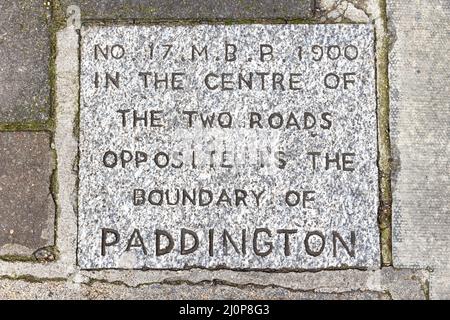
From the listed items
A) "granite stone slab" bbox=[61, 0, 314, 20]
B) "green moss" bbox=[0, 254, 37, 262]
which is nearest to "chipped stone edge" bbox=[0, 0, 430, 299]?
"green moss" bbox=[0, 254, 37, 262]

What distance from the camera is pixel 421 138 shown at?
93.3 inches

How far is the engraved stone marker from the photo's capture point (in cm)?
233

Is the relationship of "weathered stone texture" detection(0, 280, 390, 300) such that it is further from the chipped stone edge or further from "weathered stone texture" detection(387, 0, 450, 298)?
"weathered stone texture" detection(387, 0, 450, 298)

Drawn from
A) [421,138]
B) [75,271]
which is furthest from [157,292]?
[421,138]

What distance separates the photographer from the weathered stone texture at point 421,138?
235cm

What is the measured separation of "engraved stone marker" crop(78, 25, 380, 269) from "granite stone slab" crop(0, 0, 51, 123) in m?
0.21

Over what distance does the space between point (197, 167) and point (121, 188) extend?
33 centimetres

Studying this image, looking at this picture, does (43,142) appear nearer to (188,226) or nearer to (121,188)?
(121,188)

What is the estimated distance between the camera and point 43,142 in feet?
7.89

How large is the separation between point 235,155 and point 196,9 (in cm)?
66

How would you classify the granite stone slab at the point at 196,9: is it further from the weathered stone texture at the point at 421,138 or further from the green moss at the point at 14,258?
the green moss at the point at 14,258

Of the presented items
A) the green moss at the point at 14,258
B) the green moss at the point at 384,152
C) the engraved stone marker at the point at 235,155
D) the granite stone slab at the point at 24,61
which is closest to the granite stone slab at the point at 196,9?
the engraved stone marker at the point at 235,155

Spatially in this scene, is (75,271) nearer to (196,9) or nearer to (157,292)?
(157,292)

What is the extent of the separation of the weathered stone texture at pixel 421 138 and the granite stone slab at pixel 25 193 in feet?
4.86
